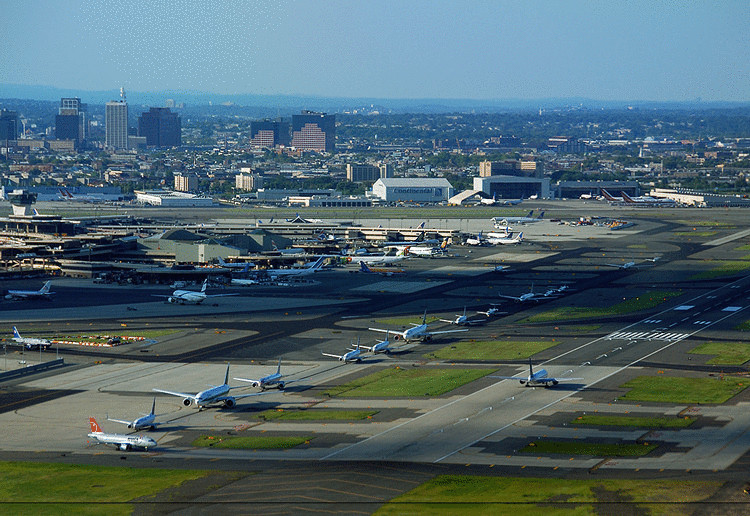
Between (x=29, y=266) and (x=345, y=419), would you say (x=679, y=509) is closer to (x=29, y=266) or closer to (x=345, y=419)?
(x=345, y=419)

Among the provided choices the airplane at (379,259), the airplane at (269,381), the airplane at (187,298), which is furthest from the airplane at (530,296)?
the airplane at (269,381)

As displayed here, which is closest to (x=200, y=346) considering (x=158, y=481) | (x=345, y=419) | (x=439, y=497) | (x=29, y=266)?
(x=345, y=419)

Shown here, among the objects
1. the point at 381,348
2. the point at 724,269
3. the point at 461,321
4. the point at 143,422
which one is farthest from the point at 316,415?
the point at 724,269

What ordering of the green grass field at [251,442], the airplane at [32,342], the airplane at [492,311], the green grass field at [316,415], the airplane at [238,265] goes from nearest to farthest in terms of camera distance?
the green grass field at [251,442] < the green grass field at [316,415] < the airplane at [32,342] < the airplane at [492,311] < the airplane at [238,265]

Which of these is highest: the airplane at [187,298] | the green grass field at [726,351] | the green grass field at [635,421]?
the green grass field at [635,421]

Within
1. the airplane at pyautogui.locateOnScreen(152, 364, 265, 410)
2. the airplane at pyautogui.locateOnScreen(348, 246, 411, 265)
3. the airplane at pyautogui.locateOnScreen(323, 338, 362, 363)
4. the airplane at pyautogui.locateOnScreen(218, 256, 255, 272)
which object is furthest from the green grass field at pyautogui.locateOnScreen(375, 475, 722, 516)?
the airplane at pyautogui.locateOnScreen(348, 246, 411, 265)

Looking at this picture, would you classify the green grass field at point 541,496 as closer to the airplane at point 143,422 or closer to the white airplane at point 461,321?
the airplane at point 143,422
